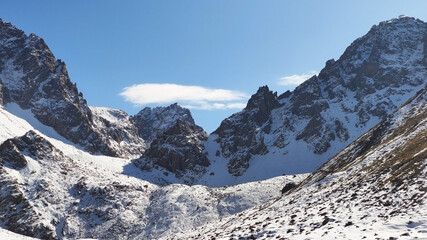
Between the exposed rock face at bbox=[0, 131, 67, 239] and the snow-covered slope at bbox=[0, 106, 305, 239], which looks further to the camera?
the snow-covered slope at bbox=[0, 106, 305, 239]

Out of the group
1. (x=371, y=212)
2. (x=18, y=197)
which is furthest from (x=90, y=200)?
(x=371, y=212)

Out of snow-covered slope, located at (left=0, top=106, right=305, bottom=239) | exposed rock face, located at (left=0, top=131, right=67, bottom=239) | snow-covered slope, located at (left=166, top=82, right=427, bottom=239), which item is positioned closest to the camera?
snow-covered slope, located at (left=166, top=82, right=427, bottom=239)

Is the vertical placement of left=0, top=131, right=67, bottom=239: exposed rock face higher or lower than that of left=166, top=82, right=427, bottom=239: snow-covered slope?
higher

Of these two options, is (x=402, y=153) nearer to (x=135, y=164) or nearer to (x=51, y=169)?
(x=51, y=169)

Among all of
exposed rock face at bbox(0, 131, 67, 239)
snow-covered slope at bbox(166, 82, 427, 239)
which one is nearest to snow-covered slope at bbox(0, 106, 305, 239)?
exposed rock face at bbox(0, 131, 67, 239)

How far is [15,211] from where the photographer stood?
103 meters

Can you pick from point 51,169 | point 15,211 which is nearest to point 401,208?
point 15,211

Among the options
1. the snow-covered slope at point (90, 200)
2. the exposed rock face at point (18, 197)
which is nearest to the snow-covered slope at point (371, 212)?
the snow-covered slope at point (90, 200)

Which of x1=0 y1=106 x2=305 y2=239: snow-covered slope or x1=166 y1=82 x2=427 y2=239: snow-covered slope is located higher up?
x1=0 y1=106 x2=305 y2=239: snow-covered slope

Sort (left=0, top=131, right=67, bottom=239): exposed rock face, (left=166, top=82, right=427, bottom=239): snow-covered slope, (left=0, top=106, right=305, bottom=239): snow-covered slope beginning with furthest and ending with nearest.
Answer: (left=0, top=106, right=305, bottom=239): snow-covered slope
(left=0, top=131, right=67, bottom=239): exposed rock face
(left=166, top=82, right=427, bottom=239): snow-covered slope

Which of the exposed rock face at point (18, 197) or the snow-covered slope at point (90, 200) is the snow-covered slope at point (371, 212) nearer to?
the snow-covered slope at point (90, 200)

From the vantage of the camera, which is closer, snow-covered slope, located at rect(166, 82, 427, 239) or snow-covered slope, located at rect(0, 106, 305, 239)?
snow-covered slope, located at rect(166, 82, 427, 239)

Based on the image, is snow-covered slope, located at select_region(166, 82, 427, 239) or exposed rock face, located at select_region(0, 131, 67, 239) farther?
exposed rock face, located at select_region(0, 131, 67, 239)

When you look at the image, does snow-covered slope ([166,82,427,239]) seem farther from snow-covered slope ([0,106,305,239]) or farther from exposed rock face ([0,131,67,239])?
exposed rock face ([0,131,67,239])
